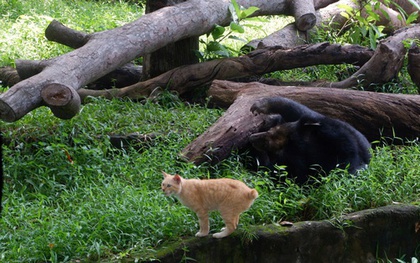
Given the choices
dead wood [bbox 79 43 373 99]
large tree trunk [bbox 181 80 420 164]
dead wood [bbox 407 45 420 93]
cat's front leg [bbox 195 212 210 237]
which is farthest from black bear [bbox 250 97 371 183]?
dead wood [bbox 407 45 420 93]

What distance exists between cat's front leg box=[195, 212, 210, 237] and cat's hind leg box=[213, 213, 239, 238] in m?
0.07

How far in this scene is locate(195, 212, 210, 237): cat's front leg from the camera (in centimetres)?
369

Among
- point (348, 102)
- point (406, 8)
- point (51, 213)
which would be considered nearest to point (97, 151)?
point (51, 213)

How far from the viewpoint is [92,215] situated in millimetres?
4008

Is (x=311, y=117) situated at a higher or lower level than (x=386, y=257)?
higher

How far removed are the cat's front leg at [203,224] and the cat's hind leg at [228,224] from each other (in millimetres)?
65

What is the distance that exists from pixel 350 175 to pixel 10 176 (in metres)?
2.71

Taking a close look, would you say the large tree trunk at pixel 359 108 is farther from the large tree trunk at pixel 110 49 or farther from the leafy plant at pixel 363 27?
the leafy plant at pixel 363 27

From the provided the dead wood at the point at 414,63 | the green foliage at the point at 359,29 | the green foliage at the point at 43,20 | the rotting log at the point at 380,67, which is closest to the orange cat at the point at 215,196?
the rotting log at the point at 380,67

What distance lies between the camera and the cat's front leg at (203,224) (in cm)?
369

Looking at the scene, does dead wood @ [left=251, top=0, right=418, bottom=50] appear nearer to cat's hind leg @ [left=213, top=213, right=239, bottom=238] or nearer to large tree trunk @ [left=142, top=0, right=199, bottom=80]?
large tree trunk @ [left=142, top=0, right=199, bottom=80]

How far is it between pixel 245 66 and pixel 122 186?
269 centimetres

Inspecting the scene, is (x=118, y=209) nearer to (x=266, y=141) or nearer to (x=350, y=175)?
(x=266, y=141)

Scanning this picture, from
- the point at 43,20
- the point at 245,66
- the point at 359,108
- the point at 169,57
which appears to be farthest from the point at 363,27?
the point at 43,20
